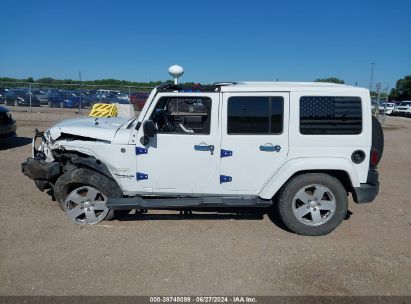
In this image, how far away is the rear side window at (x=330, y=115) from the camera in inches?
168

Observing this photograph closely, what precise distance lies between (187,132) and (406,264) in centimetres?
297

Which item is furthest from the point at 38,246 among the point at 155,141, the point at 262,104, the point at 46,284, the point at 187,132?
the point at 262,104

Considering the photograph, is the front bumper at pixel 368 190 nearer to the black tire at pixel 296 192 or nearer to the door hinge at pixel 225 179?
the black tire at pixel 296 192

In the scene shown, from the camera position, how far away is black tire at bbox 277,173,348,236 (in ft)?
14.5

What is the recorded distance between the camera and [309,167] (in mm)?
A: 4332

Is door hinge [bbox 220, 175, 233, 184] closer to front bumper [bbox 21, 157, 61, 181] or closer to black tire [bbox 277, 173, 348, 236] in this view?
black tire [bbox 277, 173, 348, 236]

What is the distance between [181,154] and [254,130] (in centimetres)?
97

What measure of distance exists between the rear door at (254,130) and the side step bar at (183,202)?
446 mm

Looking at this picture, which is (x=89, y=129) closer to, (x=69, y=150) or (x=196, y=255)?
(x=69, y=150)

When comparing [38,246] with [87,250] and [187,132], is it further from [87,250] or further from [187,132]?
[187,132]

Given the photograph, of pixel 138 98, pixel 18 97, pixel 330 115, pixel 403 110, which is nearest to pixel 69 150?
pixel 330 115

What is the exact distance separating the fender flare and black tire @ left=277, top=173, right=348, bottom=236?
121 millimetres

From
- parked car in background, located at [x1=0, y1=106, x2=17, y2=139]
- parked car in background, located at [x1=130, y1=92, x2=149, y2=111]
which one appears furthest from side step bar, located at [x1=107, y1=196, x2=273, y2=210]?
parked car in background, located at [x1=130, y1=92, x2=149, y2=111]

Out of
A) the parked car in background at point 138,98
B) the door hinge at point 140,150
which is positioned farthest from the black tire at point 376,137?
the parked car in background at point 138,98
